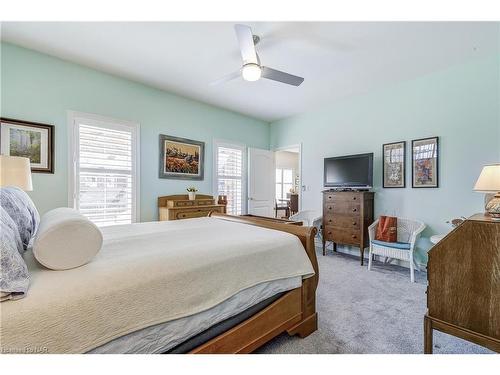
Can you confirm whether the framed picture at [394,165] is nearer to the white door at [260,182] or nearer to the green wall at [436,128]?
the green wall at [436,128]

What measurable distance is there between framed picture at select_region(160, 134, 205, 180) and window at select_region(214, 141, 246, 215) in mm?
377

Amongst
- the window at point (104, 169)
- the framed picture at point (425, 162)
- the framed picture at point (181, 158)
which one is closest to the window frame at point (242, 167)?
→ the framed picture at point (181, 158)

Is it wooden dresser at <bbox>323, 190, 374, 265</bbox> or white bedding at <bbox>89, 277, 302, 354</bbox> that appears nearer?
white bedding at <bbox>89, 277, 302, 354</bbox>

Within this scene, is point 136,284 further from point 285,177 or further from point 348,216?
point 285,177

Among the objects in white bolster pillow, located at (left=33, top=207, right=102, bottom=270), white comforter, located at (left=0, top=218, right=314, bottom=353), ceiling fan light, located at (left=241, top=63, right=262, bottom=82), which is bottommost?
white comforter, located at (left=0, top=218, right=314, bottom=353)

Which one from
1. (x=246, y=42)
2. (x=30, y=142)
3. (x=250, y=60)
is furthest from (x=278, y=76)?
(x=30, y=142)

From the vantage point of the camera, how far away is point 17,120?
2615mm

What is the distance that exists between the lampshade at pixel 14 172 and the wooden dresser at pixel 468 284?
3.14 meters

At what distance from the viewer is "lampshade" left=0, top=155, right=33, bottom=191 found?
6.25 feet

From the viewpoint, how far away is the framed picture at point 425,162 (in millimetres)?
3146

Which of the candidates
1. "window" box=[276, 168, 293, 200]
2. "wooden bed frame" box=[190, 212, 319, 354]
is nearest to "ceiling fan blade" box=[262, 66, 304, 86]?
"wooden bed frame" box=[190, 212, 319, 354]

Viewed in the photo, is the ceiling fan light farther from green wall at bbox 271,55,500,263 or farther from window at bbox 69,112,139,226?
green wall at bbox 271,55,500,263
